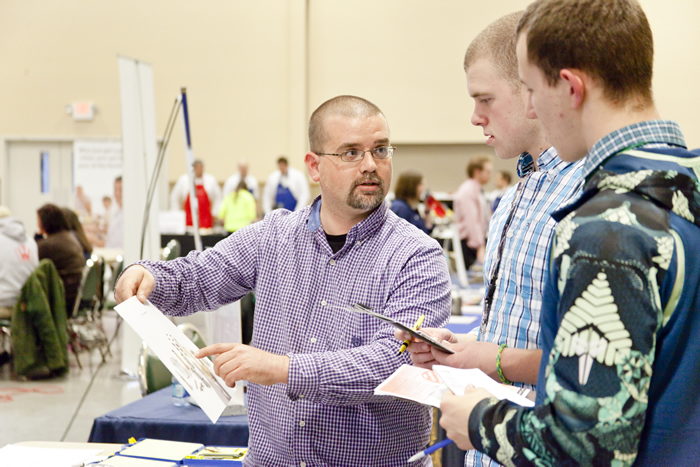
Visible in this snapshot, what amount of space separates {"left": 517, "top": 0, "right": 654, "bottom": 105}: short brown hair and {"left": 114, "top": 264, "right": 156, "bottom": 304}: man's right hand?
1.14 metres

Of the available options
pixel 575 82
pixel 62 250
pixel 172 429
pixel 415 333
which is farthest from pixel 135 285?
pixel 62 250

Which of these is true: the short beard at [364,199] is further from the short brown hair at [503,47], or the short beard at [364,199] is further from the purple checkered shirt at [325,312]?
the short brown hair at [503,47]

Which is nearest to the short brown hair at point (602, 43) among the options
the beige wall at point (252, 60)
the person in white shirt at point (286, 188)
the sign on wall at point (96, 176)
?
the person in white shirt at point (286, 188)

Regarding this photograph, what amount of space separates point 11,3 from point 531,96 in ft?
47.7

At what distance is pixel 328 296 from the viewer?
1769 millimetres

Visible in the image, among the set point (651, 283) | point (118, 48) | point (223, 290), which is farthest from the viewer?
point (118, 48)

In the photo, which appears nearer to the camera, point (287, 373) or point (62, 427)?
point (287, 373)

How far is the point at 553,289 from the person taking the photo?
0.90 metres

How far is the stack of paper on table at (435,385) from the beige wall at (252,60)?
1210 cm

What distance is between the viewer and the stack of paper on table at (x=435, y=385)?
102 centimetres

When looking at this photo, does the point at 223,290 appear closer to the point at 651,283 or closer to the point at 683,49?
the point at 651,283

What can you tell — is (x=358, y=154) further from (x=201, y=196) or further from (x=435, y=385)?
(x=201, y=196)

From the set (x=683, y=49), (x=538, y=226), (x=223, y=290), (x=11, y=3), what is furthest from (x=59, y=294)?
(x=683, y=49)

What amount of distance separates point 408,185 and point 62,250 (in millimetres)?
3190
